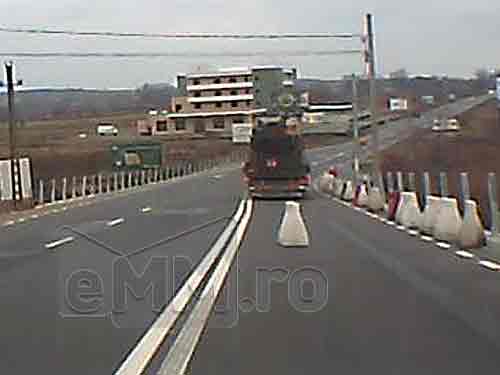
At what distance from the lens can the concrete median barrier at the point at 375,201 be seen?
38.0m

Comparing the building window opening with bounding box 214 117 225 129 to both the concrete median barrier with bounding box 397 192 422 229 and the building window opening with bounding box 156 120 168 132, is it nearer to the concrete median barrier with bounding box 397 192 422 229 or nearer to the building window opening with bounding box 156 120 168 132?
the building window opening with bounding box 156 120 168 132

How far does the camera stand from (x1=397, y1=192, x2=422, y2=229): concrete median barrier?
89.7 ft

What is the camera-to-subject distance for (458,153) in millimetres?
72750

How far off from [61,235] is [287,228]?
23.9ft

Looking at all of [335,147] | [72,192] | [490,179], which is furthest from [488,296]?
[335,147]

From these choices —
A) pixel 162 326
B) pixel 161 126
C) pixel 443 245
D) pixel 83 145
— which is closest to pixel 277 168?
pixel 443 245

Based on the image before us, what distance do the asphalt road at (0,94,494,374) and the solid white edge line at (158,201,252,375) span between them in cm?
14

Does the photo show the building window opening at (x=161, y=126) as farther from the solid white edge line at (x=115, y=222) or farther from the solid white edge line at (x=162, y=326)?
the solid white edge line at (x=162, y=326)

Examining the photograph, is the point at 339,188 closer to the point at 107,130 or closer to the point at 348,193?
the point at 348,193

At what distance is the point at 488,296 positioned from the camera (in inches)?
551

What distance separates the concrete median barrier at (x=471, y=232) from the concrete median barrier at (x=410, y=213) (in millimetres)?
5048

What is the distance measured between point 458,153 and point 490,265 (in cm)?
5573

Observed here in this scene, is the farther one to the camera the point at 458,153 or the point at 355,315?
the point at 458,153

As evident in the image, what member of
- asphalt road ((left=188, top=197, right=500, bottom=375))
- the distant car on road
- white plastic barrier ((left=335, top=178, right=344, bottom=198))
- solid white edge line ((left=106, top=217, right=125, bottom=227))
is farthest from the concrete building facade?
asphalt road ((left=188, top=197, right=500, bottom=375))
